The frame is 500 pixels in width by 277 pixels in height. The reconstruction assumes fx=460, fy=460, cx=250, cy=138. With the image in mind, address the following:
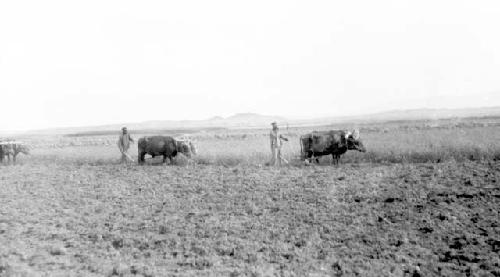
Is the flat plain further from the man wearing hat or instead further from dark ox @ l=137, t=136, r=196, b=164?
dark ox @ l=137, t=136, r=196, b=164

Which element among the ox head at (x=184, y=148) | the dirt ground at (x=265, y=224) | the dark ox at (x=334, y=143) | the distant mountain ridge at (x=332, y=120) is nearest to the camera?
the dirt ground at (x=265, y=224)

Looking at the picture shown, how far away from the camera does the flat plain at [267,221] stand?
9.49m

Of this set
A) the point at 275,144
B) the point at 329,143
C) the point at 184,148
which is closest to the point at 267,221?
the point at 275,144

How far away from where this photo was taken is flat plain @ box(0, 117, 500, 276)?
374 inches

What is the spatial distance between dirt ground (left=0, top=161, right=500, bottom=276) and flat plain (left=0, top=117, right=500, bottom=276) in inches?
1.4

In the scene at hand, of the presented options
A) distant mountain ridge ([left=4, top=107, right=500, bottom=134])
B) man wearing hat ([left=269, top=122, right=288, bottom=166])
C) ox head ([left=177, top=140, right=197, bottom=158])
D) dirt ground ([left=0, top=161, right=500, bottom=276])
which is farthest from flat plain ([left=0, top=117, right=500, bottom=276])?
distant mountain ridge ([left=4, top=107, right=500, bottom=134])

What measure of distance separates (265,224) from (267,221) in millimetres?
238

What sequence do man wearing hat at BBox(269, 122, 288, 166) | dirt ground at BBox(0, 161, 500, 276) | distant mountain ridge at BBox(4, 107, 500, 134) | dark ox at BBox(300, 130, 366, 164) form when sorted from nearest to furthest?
dirt ground at BBox(0, 161, 500, 276)
man wearing hat at BBox(269, 122, 288, 166)
dark ox at BBox(300, 130, 366, 164)
distant mountain ridge at BBox(4, 107, 500, 134)

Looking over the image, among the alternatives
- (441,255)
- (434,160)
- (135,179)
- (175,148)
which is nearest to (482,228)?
(441,255)

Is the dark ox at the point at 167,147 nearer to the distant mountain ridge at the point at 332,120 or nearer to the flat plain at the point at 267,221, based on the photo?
the flat plain at the point at 267,221

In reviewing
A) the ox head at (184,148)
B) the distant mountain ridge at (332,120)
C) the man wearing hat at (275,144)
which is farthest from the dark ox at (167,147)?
the distant mountain ridge at (332,120)

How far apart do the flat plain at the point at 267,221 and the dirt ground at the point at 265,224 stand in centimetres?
3

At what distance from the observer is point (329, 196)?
568 inches

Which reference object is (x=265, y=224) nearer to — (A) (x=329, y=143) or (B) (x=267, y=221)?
(B) (x=267, y=221)
